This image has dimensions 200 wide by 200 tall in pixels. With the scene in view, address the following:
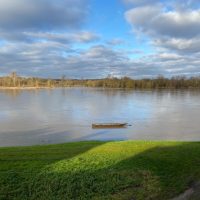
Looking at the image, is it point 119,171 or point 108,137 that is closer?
point 119,171

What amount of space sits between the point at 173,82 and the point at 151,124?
9929 cm

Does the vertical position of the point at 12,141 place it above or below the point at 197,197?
below

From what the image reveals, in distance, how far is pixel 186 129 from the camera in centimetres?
2552

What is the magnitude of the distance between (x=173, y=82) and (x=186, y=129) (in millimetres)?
101347

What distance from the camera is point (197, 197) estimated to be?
6359 millimetres

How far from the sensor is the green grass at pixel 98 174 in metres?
6.80

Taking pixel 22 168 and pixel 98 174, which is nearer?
pixel 98 174

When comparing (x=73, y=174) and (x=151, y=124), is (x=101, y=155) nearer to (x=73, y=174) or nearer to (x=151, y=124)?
(x=73, y=174)

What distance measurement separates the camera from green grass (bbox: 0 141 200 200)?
6.80m

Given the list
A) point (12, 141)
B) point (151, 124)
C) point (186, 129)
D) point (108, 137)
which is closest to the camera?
point (12, 141)

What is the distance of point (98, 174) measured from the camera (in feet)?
25.2

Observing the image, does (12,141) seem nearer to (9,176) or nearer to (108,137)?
(108,137)

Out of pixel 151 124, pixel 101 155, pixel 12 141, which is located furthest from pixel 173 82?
pixel 101 155

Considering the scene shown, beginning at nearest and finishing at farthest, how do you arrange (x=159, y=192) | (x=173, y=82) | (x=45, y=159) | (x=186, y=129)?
(x=159, y=192)
(x=45, y=159)
(x=186, y=129)
(x=173, y=82)
